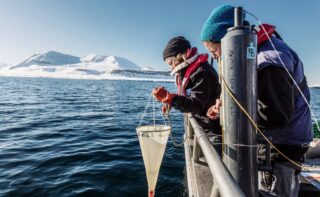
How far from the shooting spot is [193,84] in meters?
3.25

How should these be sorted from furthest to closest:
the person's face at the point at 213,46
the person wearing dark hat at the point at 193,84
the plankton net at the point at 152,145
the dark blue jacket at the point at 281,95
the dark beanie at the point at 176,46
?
1. the dark beanie at the point at 176,46
2. the person wearing dark hat at the point at 193,84
3. the plankton net at the point at 152,145
4. the person's face at the point at 213,46
5. the dark blue jacket at the point at 281,95

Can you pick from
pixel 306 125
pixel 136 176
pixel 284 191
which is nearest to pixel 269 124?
pixel 306 125

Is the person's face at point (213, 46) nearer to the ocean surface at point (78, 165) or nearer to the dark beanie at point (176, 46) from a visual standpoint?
the dark beanie at point (176, 46)

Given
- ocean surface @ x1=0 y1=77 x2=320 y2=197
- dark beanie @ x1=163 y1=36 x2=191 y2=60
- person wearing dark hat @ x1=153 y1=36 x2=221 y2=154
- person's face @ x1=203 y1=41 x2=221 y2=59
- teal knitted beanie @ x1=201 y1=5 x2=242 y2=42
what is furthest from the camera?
ocean surface @ x1=0 y1=77 x2=320 y2=197

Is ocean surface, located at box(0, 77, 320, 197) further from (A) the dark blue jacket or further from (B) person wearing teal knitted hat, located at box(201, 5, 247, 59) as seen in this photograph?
(A) the dark blue jacket

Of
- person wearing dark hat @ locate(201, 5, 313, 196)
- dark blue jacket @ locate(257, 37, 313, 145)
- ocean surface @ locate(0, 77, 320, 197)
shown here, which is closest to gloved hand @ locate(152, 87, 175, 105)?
person wearing dark hat @ locate(201, 5, 313, 196)

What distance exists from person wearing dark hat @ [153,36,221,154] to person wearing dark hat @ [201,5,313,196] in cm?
67

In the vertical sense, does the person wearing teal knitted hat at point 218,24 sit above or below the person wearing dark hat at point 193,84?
above

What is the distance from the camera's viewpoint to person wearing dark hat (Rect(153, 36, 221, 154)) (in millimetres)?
2959

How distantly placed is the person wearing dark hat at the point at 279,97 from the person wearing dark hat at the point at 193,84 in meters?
0.67

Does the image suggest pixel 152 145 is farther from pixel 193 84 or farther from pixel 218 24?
pixel 218 24

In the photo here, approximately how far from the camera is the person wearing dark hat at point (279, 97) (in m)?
1.66

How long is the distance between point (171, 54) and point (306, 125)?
232 centimetres

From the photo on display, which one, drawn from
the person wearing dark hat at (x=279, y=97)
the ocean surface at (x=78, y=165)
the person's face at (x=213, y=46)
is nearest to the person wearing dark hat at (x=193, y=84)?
the person wearing dark hat at (x=279, y=97)
